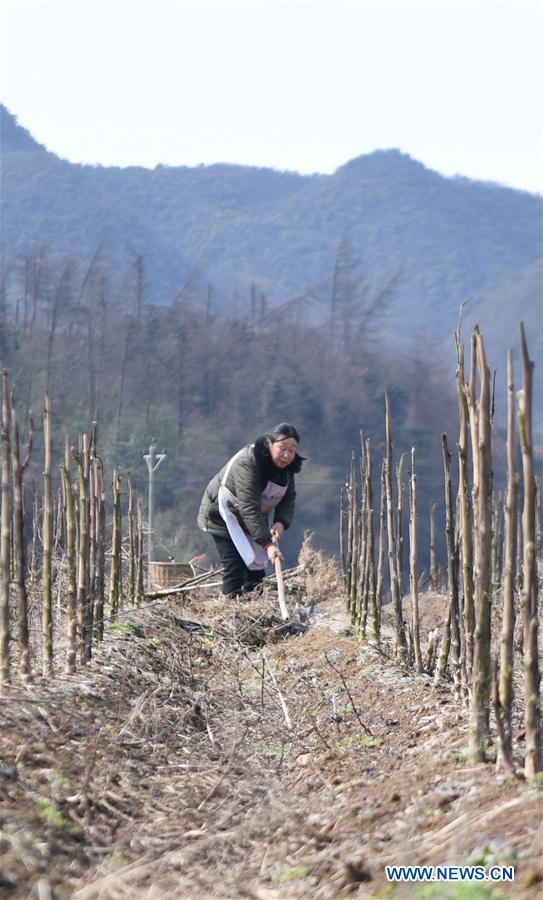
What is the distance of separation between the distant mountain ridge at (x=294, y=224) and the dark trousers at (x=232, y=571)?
8500cm

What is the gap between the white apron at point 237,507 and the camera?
8.02 meters

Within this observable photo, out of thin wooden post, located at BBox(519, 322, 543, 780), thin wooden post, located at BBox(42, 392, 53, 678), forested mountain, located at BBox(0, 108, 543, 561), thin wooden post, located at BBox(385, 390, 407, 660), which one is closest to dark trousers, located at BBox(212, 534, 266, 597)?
thin wooden post, located at BBox(385, 390, 407, 660)

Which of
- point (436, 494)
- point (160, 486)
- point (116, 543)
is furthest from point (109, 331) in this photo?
point (116, 543)

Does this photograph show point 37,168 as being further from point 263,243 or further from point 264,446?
point 264,446

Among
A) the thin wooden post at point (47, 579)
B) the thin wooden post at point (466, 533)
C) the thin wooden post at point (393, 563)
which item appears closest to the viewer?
the thin wooden post at point (466, 533)

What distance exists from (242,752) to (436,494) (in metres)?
37.0

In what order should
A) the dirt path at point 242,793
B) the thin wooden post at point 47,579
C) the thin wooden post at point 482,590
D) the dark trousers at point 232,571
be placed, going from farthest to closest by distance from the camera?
the dark trousers at point 232,571 → the thin wooden post at point 47,579 → the thin wooden post at point 482,590 → the dirt path at point 242,793

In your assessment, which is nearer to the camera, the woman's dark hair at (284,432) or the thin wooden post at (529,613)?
the thin wooden post at (529,613)

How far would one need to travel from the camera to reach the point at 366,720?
4.79 m

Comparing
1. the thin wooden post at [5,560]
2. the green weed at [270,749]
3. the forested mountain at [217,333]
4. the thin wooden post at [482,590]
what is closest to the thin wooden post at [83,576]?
the thin wooden post at [5,560]

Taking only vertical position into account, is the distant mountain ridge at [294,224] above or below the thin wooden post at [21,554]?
above

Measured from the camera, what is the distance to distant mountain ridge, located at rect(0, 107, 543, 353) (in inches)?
4040

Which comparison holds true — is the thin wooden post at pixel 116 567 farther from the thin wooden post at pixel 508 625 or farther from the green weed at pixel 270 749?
the thin wooden post at pixel 508 625

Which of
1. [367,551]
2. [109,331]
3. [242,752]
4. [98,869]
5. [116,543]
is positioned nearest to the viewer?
[98,869]
